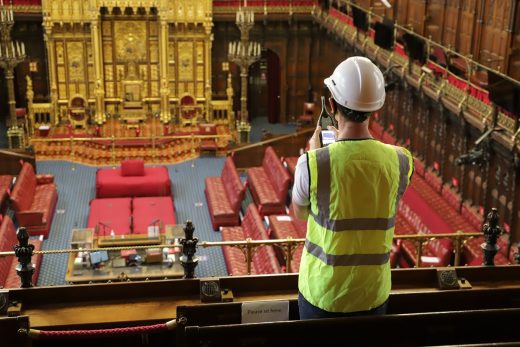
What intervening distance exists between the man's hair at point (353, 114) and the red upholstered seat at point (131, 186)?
13.9 m

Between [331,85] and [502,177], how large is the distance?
31.2 feet

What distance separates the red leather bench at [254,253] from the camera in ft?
41.7

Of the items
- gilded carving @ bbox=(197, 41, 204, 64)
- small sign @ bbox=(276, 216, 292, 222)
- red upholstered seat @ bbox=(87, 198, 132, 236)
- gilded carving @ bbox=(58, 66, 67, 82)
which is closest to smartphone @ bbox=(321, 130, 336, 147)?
small sign @ bbox=(276, 216, 292, 222)

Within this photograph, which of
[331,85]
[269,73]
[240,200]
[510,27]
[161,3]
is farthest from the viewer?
[269,73]

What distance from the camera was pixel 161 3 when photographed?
75.3 ft

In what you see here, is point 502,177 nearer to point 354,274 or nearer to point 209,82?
point 354,274

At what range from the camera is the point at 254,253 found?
13781mm

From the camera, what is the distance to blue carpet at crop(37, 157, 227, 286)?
1421 centimetres

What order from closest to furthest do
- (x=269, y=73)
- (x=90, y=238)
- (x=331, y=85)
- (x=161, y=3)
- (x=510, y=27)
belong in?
1. (x=331, y=85)
2. (x=510, y=27)
3. (x=90, y=238)
4. (x=161, y=3)
5. (x=269, y=73)

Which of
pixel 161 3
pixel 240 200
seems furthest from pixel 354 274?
pixel 161 3

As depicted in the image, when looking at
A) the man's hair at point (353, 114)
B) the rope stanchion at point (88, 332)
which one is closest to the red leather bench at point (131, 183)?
the rope stanchion at point (88, 332)

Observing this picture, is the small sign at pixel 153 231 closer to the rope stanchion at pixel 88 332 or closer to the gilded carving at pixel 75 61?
the rope stanchion at pixel 88 332

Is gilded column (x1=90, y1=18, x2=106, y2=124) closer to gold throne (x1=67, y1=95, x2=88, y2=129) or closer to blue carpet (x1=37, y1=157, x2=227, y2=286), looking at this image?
gold throne (x1=67, y1=95, x2=88, y2=129)

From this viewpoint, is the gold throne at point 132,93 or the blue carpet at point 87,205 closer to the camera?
the blue carpet at point 87,205
